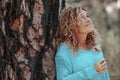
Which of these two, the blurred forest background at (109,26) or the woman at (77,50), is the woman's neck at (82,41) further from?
the blurred forest background at (109,26)

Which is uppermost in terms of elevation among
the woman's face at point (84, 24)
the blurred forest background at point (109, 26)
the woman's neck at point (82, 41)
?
the woman's face at point (84, 24)

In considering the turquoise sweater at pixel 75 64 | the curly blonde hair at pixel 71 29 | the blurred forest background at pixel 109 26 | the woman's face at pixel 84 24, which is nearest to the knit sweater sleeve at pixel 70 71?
the turquoise sweater at pixel 75 64

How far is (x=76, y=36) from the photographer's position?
4.75 metres

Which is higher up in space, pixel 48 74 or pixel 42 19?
pixel 42 19

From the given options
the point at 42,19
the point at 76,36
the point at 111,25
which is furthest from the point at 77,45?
the point at 111,25

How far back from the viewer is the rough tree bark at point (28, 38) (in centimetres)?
481

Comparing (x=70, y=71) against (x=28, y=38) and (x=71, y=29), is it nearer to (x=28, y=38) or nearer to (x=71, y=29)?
(x=71, y=29)

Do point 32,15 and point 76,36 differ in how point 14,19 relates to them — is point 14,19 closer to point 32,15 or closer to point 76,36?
point 32,15

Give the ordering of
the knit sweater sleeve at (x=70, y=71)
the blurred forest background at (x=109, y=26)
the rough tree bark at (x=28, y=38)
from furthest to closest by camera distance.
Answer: the blurred forest background at (x=109, y=26) < the rough tree bark at (x=28, y=38) < the knit sweater sleeve at (x=70, y=71)

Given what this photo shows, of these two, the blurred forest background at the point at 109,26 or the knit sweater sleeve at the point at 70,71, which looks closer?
the knit sweater sleeve at the point at 70,71

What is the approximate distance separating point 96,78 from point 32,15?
2.36 feet

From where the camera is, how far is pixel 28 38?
15.8 ft

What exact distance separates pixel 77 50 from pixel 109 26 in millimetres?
12728

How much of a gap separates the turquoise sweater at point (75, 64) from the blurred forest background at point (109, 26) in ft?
5.32
